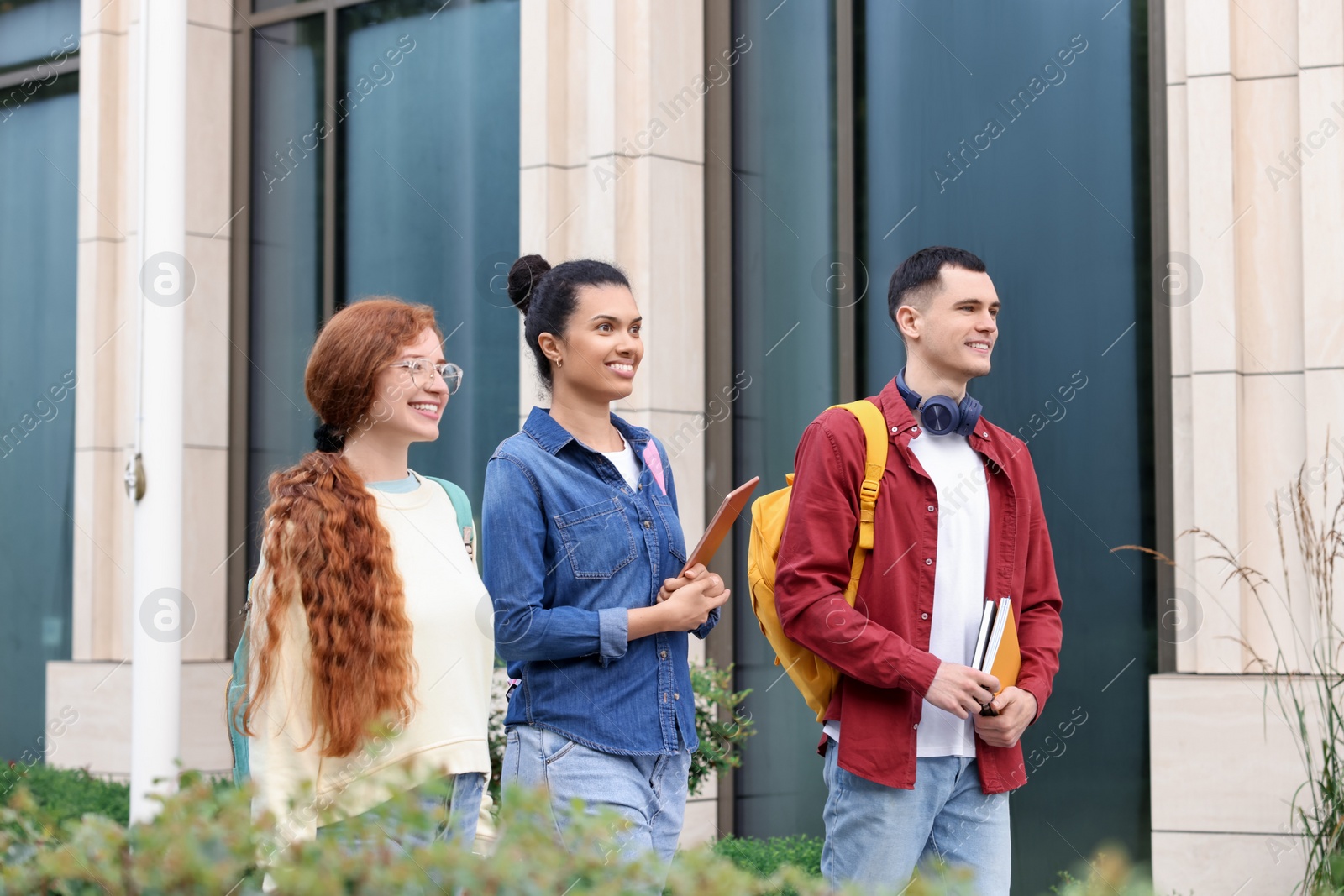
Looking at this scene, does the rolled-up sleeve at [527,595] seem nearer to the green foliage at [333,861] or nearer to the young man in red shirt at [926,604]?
the young man in red shirt at [926,604]

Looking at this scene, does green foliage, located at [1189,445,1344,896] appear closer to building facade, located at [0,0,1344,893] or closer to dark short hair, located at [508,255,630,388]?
building facade, located at [0,0,1344,893]

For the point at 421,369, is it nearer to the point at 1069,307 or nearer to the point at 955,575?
the point at 955,575

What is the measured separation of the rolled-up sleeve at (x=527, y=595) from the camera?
11.2 ft

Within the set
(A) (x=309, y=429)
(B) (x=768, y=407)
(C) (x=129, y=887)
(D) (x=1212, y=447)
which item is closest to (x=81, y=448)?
(A) (x=309, y=429)

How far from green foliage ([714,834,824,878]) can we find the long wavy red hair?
346 cm

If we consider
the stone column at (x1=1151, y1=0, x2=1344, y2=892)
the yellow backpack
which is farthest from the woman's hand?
the stone column at (x1=1151, y1=0, x2=1344, y2=892)

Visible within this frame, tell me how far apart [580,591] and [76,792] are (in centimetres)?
591

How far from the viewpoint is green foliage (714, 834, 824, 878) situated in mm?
6309

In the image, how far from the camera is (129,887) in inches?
72.9

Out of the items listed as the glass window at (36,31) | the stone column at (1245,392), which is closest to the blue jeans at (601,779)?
the stone column at (1245,392)

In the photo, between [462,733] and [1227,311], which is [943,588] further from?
[1227,311]

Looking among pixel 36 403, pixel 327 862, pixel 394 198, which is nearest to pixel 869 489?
pixel 327 862

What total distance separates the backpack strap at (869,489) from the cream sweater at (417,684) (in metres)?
0.98

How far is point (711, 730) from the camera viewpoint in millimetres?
6340
